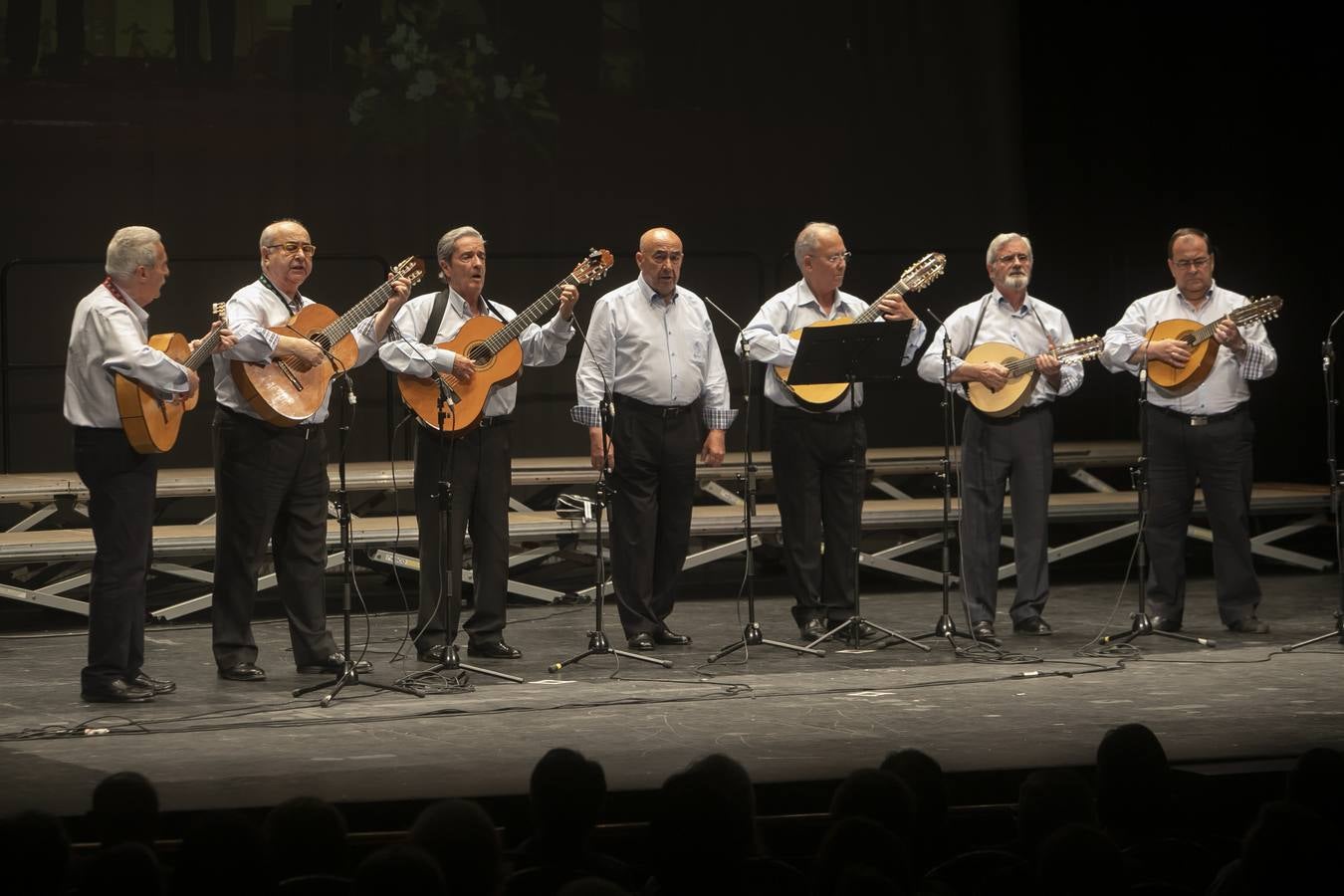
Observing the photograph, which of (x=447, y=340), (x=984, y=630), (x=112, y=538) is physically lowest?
(x=984, y=630)

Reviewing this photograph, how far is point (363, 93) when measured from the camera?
11008 millimetres

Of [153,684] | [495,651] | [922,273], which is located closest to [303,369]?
[153,684]

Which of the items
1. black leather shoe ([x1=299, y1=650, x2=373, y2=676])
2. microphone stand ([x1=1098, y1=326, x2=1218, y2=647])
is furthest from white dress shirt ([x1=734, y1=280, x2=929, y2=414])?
black leather shoe ([x1=299, y1=650, x2=373, y2=676])

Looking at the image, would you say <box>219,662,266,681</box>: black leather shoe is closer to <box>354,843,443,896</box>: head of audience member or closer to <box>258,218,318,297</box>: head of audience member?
<box>258,218,318,297</box>: head of audience member

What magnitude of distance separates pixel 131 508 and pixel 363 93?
5.17 meters

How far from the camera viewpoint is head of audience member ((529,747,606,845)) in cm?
349

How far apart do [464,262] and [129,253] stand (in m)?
1.45

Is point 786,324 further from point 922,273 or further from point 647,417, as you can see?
point 647,417

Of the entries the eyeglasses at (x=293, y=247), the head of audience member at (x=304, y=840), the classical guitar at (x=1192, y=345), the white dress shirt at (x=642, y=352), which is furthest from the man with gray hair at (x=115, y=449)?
the classical guitar at (x=1192, y=345)

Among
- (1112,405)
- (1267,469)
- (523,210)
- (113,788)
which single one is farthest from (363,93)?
(113,788)

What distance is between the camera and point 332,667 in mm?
7082

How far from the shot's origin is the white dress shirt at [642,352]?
770cm

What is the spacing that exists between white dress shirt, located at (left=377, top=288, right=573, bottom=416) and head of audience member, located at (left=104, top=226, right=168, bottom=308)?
3.22ft

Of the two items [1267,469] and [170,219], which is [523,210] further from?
[1267,469]
